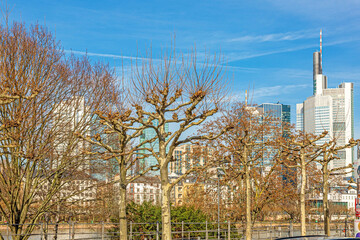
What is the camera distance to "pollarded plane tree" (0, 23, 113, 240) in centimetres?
2275

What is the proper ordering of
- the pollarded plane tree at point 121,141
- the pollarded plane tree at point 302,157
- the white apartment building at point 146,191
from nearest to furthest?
the pollarded plane tree at point 121,141
the pollarded plane tree at point 302,157
the white apartment building at point 146,191

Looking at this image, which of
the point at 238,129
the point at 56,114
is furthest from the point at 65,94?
the point at 238,129

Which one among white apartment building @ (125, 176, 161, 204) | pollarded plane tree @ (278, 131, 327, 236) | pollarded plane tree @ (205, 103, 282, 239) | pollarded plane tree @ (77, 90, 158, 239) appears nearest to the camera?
pollarded plane tree @ (77, 90, 158, 239)

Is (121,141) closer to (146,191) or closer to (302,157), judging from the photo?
(302,157)

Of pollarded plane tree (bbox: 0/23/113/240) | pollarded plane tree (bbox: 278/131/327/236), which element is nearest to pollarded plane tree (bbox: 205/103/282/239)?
pollarded plane tree (bbox: 278/131/327/236)

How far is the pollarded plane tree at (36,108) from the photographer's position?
74.6 ft

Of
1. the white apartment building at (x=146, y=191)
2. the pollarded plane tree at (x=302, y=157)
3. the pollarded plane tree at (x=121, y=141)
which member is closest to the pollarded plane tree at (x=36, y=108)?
the pollarded plane tree at (x=121, y=141)

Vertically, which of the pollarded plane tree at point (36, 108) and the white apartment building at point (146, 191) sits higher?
the pollarded plane tree at point (36, 108)

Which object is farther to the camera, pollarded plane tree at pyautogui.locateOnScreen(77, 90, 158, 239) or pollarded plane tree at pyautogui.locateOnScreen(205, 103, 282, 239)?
pollarded plane tree at pyautogui.locateOnScreen(205, 103, 282, 239)

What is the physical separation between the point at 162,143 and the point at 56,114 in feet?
29.3

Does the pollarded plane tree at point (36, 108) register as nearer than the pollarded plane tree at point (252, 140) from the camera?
Yes

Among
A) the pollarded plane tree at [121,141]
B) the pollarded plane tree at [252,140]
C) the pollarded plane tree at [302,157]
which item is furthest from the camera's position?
the pollarded plane tree at [252,140]

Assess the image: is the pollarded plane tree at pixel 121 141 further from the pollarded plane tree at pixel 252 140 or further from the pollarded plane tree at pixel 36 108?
the pollarded plane tree at pixel 252 140

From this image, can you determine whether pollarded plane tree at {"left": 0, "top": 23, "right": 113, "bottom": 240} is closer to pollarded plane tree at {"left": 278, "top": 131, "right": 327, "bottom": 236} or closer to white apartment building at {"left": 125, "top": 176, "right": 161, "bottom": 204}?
white apartment building at {"left": 125, "top": 176, "right": 161, "bottom": 204}
